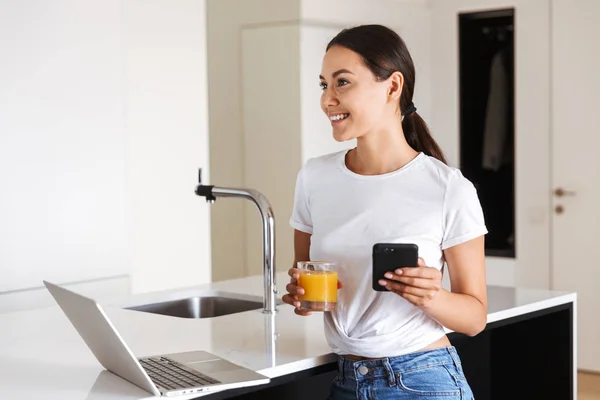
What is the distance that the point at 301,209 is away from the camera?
229 centimetres

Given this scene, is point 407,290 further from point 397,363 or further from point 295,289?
point 295,289

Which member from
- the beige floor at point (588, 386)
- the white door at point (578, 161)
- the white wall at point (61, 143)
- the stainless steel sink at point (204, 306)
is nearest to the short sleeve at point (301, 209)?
the stainless steel sink at point (204, 306)

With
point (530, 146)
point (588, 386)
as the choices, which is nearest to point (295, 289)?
point (588, 386)

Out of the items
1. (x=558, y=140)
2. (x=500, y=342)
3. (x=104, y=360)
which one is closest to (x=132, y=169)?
(x=500, y=342)

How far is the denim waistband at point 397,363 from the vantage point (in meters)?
2.02

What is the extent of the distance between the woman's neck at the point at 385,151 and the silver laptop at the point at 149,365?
569 millimetres

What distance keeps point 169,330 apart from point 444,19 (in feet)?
13.8

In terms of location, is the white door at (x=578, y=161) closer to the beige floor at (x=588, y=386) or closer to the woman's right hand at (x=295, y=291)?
the beige floor at (x=588, y=386)

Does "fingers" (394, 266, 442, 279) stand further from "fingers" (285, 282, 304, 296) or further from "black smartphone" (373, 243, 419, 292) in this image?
"fingers" (285, 282, 304, 296)

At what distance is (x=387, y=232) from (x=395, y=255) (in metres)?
0.17

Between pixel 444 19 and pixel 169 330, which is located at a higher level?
pixel 444 19

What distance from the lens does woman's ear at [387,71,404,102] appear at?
6.89ft

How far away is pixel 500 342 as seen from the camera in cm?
315

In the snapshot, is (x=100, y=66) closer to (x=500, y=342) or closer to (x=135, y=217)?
(x=135, y=217)
